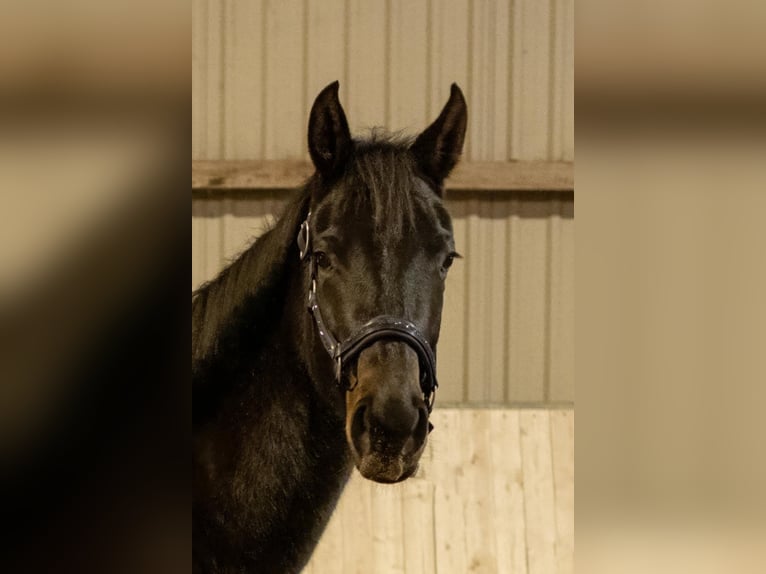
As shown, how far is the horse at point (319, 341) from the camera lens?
1284mm

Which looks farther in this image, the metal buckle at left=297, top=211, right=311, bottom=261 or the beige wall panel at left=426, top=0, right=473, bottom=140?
the beige wall panel at left=426, top=0, right=473, bottom=140

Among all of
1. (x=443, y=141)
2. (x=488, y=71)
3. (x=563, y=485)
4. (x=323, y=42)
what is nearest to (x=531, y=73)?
(x=488, y=71)

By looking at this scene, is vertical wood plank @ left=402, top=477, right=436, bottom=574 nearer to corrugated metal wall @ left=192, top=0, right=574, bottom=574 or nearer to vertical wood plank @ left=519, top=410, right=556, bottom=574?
corrugated metal wall @ left=192, top=0, right=574, bottom=574

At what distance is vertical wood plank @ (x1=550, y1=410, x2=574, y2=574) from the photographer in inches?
66.1

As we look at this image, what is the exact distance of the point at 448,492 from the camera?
1693mm

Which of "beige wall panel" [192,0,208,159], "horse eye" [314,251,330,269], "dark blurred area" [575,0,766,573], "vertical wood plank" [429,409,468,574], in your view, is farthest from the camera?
"vertical wood plank" [429,409,468,574]

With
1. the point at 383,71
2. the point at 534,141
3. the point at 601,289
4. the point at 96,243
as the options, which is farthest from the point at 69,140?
the point at 534,141

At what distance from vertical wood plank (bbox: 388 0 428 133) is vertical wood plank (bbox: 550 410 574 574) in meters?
0.72

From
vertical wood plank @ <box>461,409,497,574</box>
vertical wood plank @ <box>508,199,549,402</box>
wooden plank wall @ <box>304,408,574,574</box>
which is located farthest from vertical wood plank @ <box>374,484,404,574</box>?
vertical wood plank @ <box>508,199,549,402</box>

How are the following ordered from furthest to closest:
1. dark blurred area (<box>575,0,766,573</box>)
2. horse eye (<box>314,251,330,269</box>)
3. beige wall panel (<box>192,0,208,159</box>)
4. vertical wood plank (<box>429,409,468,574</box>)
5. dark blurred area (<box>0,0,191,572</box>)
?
vertical wood plank (<box>429,409,468,574</box>)
beige wall panel (<box>192,0,208,159</box>)
horse eye (<box>314,251,330,269</box>)
dark blurred area (<box>575,0,766,573</box>)
dark blurred area (<box>0,0,191,572</box>)

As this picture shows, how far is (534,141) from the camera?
1640mm

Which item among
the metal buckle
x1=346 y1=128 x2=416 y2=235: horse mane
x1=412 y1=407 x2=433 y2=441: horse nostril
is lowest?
x1=412 y1=407 x2=433 y2=441: horse nostril

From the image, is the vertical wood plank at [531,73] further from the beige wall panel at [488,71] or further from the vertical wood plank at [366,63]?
the vertical wood plank at [366,63]

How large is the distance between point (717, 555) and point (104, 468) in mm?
1009
